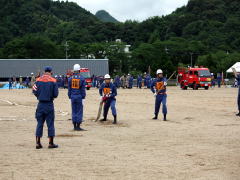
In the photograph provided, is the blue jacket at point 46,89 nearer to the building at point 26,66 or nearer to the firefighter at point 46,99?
the firefighter at point 46,99

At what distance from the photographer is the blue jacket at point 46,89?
41.7 ft

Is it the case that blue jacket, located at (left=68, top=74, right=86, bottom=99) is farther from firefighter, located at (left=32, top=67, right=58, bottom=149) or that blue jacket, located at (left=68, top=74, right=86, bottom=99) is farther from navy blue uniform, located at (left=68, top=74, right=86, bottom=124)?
firefighter, located at (left=32, top=67, right=58, bottom=149)

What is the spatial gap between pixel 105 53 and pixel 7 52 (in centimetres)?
1952

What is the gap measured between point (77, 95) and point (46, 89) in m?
4.06

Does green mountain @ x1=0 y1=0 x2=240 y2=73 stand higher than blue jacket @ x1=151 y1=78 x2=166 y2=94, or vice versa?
green mountain @ x1=0 y1=0 x2=240 y2=73

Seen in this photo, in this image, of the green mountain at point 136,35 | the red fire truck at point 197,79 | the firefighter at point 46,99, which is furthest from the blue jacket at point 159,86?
the green mountain at point 136,35

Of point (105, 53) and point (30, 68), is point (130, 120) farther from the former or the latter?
point (105, 53)

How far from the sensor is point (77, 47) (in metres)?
113

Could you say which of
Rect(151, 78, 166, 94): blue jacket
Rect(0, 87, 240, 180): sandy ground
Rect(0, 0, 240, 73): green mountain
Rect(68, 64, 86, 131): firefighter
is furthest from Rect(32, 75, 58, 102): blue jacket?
Rect(0, 0, 240, 73): green mountain

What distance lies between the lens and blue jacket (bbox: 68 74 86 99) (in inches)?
660

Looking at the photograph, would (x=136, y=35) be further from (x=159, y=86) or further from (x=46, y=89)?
(x=46, y=89)

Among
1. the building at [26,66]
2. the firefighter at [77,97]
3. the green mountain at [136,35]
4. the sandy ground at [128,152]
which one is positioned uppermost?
the green mountain at [136,35]

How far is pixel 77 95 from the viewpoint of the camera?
16.8 meters

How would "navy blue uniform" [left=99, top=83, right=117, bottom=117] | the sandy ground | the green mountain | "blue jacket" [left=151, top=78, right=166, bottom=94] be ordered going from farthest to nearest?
the green mountain, "blue jacket" [left=151, top=78, right=166, bottom=94], "navy blue uniform" [left=99, top=83, right=117, bottom=117], the sandy ground
